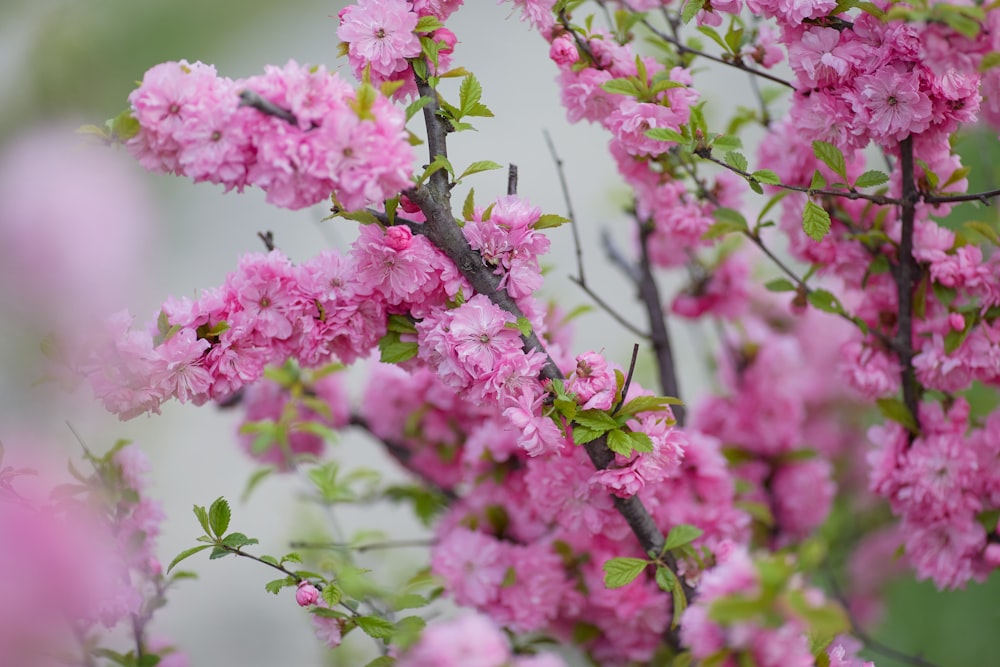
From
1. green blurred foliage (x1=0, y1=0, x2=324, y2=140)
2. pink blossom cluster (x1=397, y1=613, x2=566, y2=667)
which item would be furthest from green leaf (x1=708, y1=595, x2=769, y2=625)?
green blurred foliage (x1=0, y1=0, x2=324, y2=140)

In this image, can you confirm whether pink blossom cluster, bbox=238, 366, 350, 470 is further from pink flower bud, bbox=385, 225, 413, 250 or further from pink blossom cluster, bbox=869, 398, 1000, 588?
pink blossom cluster, bbox=869, 398, 1000, 588

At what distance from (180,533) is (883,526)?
49.5 inches

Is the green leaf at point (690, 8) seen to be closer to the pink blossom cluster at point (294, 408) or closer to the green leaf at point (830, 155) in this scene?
the green leaf at point (830, 155)

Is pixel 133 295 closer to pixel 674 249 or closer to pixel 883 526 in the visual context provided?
pixel 674 249

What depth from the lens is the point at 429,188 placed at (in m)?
0.60

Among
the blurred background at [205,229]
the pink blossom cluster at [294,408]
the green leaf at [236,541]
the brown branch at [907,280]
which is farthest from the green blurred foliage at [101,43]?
the brown branch at [907,280]

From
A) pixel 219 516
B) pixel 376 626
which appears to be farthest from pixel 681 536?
pixel 219 516

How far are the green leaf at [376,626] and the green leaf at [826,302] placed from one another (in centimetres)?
45

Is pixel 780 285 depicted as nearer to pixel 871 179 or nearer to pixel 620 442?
pixel 871 179

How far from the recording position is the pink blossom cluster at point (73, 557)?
0.41 m

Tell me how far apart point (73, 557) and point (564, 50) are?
0.50m

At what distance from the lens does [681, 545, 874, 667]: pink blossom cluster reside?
15.6 inches

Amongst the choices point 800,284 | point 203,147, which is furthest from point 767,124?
point 203,147

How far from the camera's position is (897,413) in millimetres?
760
